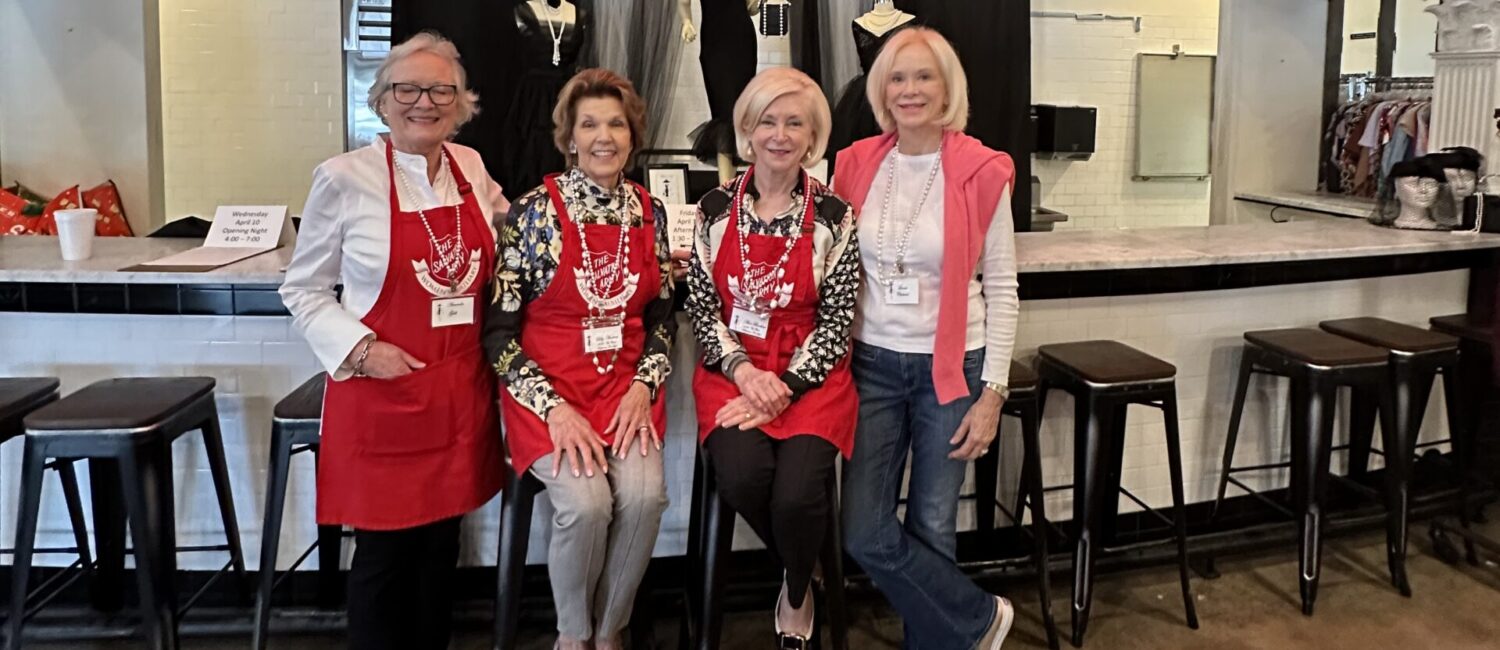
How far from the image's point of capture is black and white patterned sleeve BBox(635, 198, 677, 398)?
2.25 m

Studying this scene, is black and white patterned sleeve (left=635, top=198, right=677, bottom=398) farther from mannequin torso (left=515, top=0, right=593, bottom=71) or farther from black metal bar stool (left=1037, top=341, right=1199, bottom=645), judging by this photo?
mannequin torso (left=515, top=0, right=593, bottom=71)

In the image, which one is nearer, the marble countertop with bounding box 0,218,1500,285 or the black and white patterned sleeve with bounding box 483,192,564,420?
the black and white patterned sleeve with bounding box 483,192,564,420

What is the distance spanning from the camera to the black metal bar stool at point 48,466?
2363 millimetres

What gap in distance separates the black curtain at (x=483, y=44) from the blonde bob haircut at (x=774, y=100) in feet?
7.89

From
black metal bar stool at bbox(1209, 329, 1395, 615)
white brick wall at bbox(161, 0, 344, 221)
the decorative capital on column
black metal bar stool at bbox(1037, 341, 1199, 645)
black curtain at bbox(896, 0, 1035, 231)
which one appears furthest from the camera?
white brick wall at bbox(161, 0, 344, 221)

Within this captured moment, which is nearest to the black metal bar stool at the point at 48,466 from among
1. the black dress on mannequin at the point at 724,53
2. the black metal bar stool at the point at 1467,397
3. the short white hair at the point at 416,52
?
the short white hair at the point at 416,52

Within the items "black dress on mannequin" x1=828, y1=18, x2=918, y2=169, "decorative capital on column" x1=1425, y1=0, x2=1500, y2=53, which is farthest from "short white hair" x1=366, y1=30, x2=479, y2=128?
"decorative capital on column" x1=1425, y1=0, x2=1500, y2=53

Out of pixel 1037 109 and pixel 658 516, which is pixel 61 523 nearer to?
pixel 658 516

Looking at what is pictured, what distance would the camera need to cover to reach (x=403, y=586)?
222 centimetres

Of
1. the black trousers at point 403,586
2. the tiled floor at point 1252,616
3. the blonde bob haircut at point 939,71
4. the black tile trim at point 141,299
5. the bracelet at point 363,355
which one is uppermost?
the blonde bob haircut at point 939,71

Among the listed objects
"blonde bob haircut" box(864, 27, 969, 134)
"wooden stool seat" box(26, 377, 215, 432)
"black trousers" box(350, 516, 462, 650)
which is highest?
"blonde bob haircut" box(864, 27, 969, 134)

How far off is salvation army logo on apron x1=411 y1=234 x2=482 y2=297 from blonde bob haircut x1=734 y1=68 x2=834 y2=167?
60cm

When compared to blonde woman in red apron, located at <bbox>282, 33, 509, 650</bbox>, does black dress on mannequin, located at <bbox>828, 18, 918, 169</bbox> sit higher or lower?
higher

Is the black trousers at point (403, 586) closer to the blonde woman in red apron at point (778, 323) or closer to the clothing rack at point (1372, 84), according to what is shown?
the blonde woman in red apron at point (778, 323)
